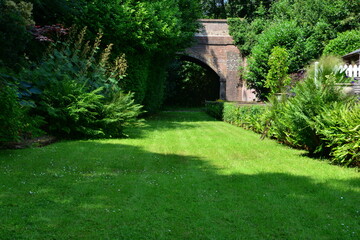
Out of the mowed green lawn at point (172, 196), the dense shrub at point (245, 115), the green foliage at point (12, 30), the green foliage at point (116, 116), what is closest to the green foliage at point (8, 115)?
the mowed green lawn at point (172, 196)

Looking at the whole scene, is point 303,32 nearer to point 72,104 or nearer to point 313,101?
point 313,101

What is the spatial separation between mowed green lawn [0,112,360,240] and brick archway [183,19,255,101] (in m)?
24.9

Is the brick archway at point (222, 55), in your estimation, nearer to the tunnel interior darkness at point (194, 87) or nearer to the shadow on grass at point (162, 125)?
the tunnel interior darkness at point (194, 87)

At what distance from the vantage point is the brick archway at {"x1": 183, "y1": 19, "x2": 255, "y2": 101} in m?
31.8

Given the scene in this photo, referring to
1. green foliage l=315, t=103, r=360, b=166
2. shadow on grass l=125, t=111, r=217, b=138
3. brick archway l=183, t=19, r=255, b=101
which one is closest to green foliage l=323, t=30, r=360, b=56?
shadow on grass l=125, t=111, r=217, b=138

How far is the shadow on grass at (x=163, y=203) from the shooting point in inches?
135

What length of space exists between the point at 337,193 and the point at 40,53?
11116 mm

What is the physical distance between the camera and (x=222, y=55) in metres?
32.2

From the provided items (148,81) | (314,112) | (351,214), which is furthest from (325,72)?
(148,81)

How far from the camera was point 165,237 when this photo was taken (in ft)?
10.8

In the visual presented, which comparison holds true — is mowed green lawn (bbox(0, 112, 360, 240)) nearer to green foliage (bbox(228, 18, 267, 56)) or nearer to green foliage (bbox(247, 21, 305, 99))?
green foliage (bbox(247, 21, 305, 99))

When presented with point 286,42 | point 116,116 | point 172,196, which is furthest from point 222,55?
point 172,196

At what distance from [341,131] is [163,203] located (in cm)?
405

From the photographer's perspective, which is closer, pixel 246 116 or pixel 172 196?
pixel 172 196
